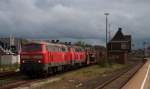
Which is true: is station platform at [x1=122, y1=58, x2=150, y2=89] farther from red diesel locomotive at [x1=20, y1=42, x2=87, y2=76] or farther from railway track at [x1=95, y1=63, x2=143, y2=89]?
red diesel locomotive at [x1=20, y1=42, x2=87, y2=76]

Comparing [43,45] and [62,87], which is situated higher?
[43,45]

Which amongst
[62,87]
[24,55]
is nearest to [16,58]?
[24,55]

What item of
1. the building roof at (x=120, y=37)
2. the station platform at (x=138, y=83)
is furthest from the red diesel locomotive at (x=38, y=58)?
the building roof at (x=120, y=37)

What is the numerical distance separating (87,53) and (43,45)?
29.2 meters

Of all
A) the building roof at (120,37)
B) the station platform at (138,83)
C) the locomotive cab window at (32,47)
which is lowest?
the station platform at (138,83)

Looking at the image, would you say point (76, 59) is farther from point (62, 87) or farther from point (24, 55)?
point (62, 87)

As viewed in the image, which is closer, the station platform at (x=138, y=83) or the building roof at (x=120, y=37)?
the station platform at (x=138, y=83)

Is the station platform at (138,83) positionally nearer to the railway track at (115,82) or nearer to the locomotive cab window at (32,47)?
the railway track at (115,82)

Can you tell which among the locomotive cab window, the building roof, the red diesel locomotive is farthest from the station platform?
the building roof

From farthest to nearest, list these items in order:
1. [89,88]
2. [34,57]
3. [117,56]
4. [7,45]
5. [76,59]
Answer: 1. [7,45]
2. [117,56]
3. [76,59]
4. [34,57]
5. [89,88]

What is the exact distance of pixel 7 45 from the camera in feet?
303

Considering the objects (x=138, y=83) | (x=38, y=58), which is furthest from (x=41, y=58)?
(x=138, y=83)

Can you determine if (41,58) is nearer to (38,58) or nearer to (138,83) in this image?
(38,58)

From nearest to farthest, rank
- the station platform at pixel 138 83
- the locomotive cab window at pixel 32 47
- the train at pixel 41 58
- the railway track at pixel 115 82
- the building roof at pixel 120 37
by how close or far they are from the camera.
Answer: the railway track at pixel 115 82
the station platform at pixel 138 83
the train at pixel 41 58
the locomotive cab window at pixel 32 47
the building roof at pixel 120 37
